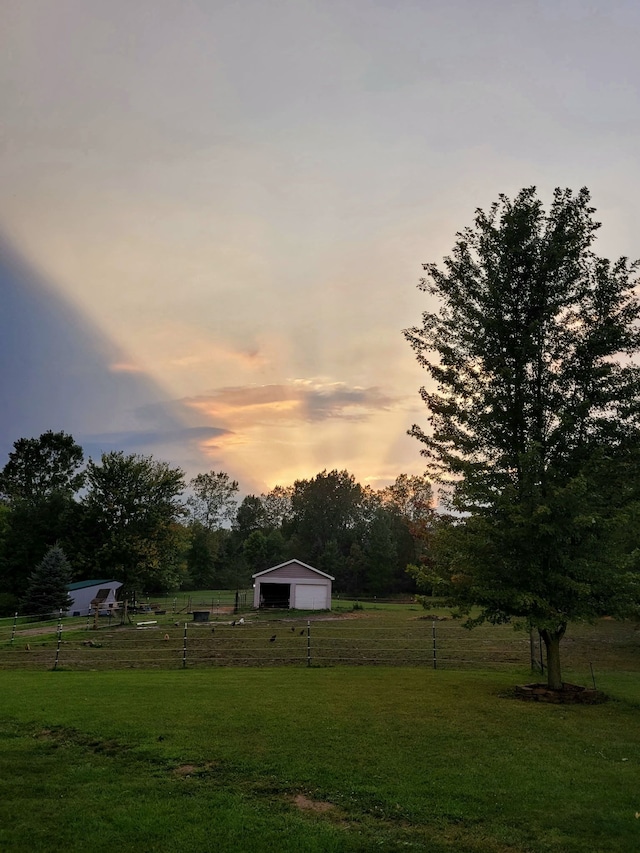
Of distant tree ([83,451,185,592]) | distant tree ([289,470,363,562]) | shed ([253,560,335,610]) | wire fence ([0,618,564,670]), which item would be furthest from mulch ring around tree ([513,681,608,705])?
distant tree ([289,470,363,562])

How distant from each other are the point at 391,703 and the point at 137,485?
33.6 metres

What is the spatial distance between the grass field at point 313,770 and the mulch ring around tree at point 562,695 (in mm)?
336

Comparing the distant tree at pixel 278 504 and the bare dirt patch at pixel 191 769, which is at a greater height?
the distant tree at pixel 278 504

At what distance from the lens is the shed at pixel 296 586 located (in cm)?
4328

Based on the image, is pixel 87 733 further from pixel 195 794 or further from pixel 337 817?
pixel 337 817

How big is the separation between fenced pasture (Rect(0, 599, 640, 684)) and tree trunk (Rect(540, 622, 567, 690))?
150cm

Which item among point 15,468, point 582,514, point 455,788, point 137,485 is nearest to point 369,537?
point 137,485

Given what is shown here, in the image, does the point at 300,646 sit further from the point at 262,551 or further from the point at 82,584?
the point at 262,551

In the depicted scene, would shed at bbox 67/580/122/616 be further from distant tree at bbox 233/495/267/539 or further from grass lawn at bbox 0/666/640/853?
distant tree at bbox 233/495/267/539

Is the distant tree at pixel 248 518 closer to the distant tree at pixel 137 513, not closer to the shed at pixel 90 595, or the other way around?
the shed at pixel 90 595

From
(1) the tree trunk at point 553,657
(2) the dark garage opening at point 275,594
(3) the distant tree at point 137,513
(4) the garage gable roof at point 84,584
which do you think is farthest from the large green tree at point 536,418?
(4) the garage gable roof at point 84,584

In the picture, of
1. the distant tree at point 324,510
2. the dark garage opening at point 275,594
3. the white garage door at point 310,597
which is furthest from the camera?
the distant tree at point 324,510

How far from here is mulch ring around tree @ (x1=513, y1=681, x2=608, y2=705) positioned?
11516 millimetres

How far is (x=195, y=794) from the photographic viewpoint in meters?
6.10
